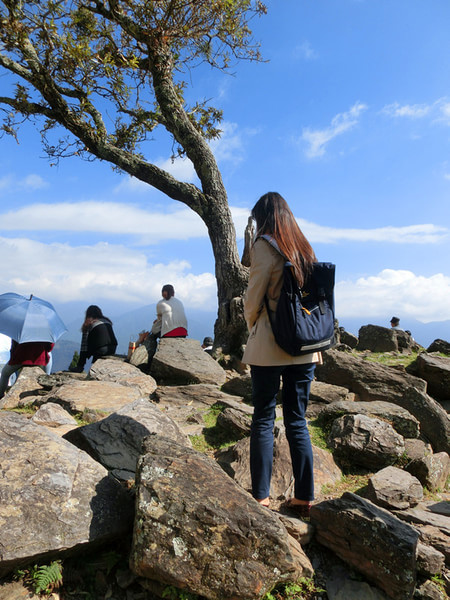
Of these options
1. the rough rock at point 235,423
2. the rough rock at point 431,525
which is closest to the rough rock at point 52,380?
the rough rock at point 235,423

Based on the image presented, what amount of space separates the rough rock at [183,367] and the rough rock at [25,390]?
272cm

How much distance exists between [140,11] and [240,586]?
14717 mm

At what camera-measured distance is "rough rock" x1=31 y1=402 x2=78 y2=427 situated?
256 inches

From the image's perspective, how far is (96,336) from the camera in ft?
42.8

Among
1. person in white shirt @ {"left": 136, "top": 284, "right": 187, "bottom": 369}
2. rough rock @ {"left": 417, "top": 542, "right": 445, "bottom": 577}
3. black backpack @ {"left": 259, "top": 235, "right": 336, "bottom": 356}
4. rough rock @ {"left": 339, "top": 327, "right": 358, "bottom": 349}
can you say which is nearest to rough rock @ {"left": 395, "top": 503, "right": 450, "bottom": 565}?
rough rock @ {"left": 417, "top": 542, "right": 445, "bottom": 577}

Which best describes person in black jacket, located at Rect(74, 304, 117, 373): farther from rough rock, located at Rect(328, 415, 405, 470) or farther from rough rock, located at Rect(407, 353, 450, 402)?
rough rock, located at Rect(407, 353, 450, 402)

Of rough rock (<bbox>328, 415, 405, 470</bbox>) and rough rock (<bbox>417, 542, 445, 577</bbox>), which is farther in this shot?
rough rock (<bbox>328, 415, 405, 470</bbox>)

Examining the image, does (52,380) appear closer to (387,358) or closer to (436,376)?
(436,376)

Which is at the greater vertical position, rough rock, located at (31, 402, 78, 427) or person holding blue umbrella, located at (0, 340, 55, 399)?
person holding blue umbrella, located at (0, 340, 55, 399)

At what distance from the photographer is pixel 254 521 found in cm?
362

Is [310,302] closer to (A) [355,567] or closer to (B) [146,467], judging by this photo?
(B) [146,467]

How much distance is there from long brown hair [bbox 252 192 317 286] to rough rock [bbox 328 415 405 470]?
3.25 meters

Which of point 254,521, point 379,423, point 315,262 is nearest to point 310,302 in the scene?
point 315,262

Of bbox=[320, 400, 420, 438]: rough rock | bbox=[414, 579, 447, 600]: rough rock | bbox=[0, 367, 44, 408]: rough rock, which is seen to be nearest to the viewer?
Answer: bbox=[414, 579, 447, 600]: rough rock
